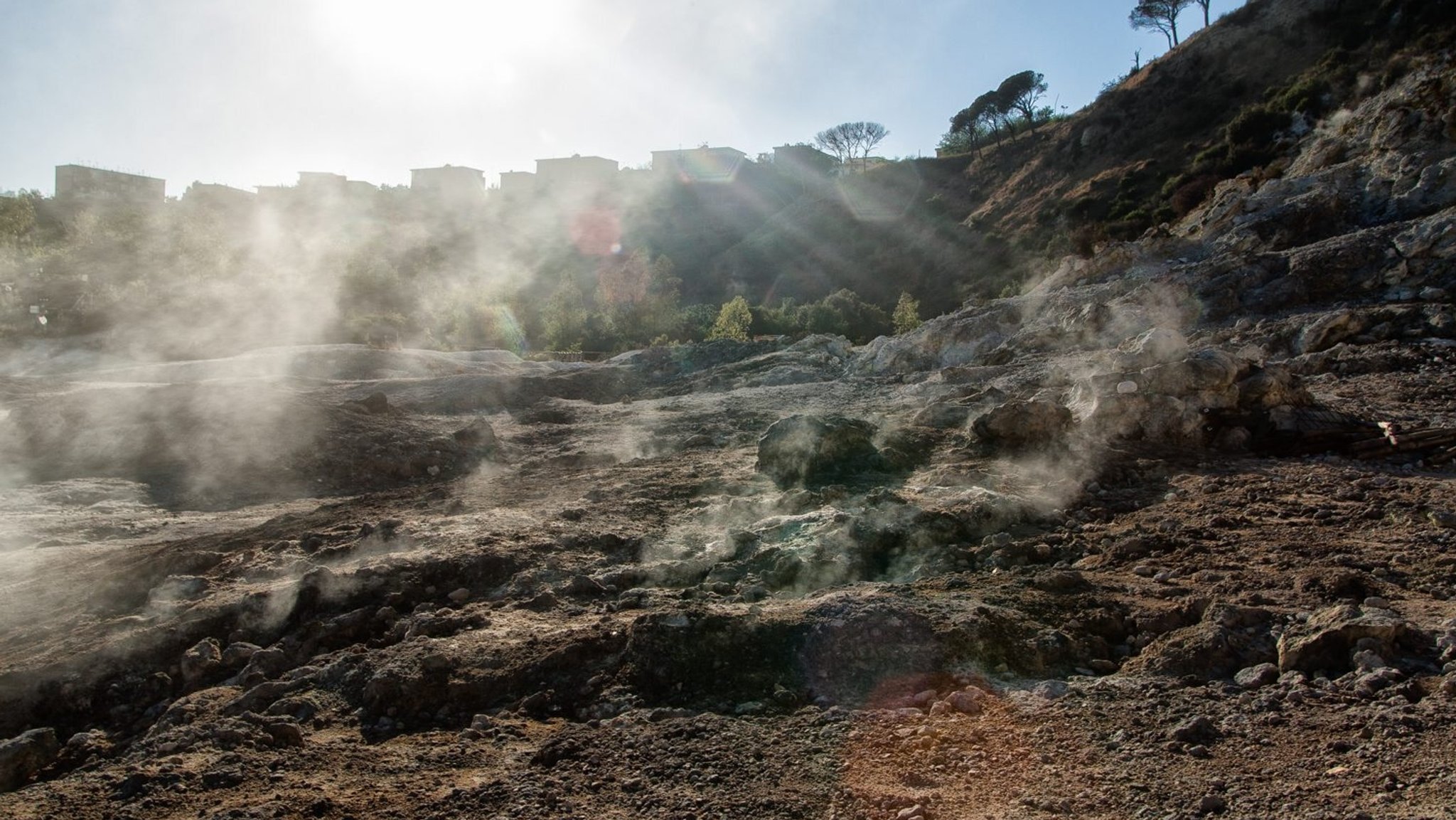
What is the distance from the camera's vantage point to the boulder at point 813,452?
21.3 ft

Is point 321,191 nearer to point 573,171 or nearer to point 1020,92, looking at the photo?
point 573,171

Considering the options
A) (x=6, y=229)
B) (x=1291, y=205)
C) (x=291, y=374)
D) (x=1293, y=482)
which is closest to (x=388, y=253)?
(x=6, y=229)

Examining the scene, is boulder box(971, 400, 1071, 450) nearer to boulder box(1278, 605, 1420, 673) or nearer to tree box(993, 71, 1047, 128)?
boulder box(1278, 605, 1420, 673)

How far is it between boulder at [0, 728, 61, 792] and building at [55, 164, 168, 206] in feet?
163

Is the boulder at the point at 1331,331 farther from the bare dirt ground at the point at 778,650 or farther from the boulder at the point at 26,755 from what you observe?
the boulder at the point at 26,755

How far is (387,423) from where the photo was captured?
8.88m

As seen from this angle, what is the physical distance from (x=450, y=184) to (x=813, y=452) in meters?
56.9

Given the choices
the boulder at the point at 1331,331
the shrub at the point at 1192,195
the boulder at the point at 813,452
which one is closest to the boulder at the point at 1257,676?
the boulder at the point at 813,452

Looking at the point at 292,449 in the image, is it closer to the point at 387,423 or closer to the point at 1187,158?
the point at 387,423

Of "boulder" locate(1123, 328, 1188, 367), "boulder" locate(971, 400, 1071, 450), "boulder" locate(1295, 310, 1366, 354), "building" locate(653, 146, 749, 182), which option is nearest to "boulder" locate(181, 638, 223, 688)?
"boulder" locate(971, 400, 1071, 450)

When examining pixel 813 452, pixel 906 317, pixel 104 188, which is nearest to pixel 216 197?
pixel 104 188

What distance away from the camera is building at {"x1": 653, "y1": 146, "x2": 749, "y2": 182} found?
5628 centimetres

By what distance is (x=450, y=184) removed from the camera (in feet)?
188

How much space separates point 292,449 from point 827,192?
4474cm
